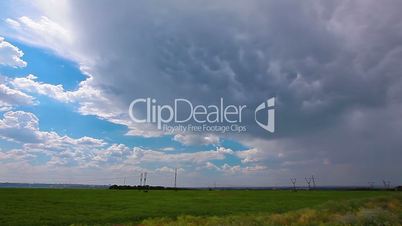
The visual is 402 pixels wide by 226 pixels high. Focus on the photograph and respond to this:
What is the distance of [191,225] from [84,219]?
14442 mm

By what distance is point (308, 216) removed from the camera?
106 ft

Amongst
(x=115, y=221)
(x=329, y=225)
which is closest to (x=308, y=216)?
(x=329, y=225)

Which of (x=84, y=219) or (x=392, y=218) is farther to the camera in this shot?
(x=84, y=219)

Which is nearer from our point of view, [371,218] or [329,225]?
[329,225]

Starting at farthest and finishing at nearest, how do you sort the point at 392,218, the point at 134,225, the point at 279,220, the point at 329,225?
the point at 134,225
the point at 279,220
the point at 392,218
the point at 329,225

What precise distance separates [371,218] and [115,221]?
25699 mm

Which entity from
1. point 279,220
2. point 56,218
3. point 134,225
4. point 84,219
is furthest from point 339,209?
point 56,218

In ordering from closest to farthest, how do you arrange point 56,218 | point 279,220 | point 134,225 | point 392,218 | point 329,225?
point 329,225 < point 392,218 < point 279,220 < point 134,225 < point 56,218

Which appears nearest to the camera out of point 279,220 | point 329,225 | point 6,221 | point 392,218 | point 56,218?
point 329,225

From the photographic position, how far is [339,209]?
132 feet

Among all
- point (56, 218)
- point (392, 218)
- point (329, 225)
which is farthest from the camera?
point (56, 218)

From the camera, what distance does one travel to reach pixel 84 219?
3888 centimetres

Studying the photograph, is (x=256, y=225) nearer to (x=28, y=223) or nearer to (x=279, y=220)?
(x=279, y=220)

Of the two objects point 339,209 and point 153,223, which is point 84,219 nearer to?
point 153,223
